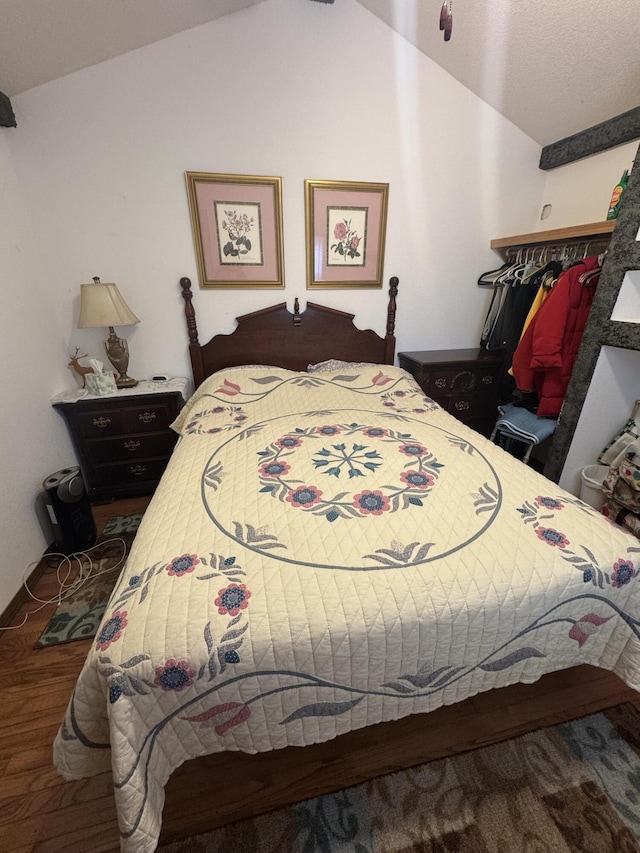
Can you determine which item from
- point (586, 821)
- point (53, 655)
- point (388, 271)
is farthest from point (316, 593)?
point (388, 271)

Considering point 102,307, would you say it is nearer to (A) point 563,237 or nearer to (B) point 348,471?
(B) point 348,471

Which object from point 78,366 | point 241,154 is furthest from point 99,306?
point 241,154

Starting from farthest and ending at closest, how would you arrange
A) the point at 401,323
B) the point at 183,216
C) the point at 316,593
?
the point at 401,323
the point at 183,216
the point at 316,593

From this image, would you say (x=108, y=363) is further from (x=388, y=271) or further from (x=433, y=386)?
(x=433, y=386)

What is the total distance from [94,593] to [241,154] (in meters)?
2.54

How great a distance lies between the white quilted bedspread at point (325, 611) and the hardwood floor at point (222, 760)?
0.32 meters

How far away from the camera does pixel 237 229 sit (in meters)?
2.22

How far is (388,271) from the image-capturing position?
8.33 ft

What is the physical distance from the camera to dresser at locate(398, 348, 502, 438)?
2494mm

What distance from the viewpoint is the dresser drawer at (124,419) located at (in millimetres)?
2119

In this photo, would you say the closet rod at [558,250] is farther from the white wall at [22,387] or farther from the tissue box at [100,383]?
the white wall at [22,387]

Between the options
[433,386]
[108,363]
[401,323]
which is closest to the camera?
[108,363]

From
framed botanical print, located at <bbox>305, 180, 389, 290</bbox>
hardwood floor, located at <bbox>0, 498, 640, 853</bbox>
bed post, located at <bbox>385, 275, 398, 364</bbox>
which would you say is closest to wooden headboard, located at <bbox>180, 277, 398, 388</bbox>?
bed post, located at <bbox>385, 275, 398, 364</bbox>

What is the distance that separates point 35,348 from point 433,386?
2.46 m
